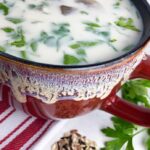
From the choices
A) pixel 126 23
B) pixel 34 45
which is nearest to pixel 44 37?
pixel 34 45

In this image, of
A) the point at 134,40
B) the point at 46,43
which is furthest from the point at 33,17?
the point at 134,40

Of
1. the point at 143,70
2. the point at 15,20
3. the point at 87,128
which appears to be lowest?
the point at 87,128

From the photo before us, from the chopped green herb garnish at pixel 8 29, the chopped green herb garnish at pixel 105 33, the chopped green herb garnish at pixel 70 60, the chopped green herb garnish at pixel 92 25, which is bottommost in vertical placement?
the chopped green herb garnish at pixel 70 60

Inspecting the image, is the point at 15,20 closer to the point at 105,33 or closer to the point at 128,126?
the point at 105,33

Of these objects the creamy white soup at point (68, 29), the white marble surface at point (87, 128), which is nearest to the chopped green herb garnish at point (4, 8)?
the creamy white soup at point (68, 29)

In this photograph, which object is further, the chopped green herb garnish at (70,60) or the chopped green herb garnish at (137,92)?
the chopped green herb garnish at (137,92)

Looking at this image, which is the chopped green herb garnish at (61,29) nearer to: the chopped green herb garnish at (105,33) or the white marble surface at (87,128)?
the chopped green herb garnish at (105,33)
